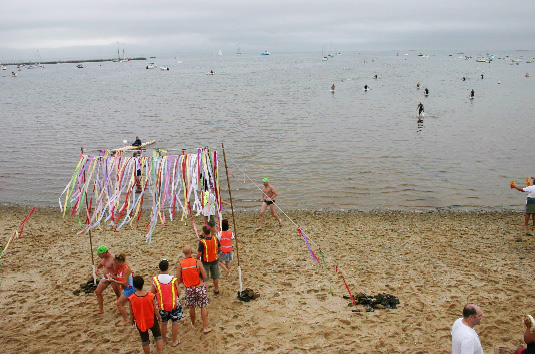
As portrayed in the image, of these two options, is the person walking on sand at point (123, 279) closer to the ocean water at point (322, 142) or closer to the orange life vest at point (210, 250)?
the orange life vest at point (210, 250)

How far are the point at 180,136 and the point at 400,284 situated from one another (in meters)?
20.6

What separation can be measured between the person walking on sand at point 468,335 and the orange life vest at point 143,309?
12.3ft

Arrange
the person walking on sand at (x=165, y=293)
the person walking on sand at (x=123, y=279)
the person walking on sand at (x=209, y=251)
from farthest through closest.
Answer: the person walking on sand at (x=209, y=251) < the person walking on sand at (x=123, y=279) < the person walking on sand at (x=165, y=293)

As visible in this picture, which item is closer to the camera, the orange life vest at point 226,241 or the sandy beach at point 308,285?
the sandy beach at point 308,285

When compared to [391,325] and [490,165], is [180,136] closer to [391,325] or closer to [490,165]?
[490,165]

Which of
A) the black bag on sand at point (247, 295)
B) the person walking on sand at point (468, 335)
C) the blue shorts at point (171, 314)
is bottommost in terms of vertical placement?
the black bag on sand at point (247, 295)

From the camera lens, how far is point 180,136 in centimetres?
2597

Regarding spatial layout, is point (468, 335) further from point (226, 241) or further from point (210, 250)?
point (226, 241)

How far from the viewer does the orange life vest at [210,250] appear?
22.6 feet

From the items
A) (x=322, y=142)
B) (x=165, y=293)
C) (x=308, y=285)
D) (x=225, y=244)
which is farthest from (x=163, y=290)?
(x=322, y=142)

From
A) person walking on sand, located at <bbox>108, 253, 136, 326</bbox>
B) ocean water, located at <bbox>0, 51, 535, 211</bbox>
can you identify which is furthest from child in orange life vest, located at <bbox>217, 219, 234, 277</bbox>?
ocean water, located at <bbox>0, 51, 535, 211</bbox>

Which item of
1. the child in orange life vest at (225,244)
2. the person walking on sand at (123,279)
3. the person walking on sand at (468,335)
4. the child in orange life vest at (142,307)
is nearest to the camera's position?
the person walking on sand at (468,335)

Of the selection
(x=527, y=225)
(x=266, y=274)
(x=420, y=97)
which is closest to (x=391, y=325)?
(x=266, y=274)

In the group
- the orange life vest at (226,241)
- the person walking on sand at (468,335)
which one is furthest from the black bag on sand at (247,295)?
the person walking on sand at (468,335)
